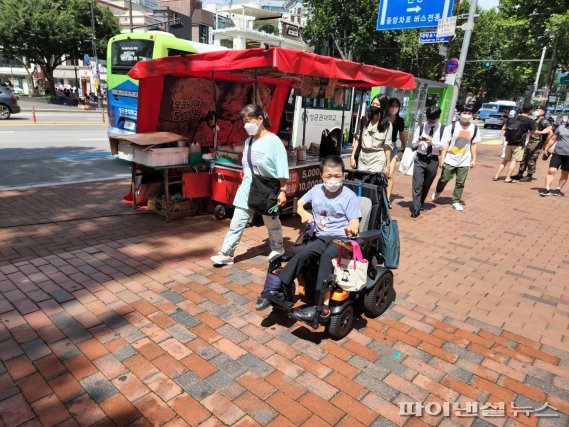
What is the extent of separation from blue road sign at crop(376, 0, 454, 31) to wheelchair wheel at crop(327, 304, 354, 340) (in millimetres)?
11012

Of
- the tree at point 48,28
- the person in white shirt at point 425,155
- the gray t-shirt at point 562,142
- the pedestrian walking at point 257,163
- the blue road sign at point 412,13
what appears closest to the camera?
the pedestrian walking at point 257,163

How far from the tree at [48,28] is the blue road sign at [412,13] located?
29776 mm

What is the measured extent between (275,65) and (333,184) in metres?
1.77

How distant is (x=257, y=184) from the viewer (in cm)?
426

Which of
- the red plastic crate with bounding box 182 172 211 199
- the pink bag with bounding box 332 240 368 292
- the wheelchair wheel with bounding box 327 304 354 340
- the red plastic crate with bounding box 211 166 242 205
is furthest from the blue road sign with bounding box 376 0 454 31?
the wheelchair wheel with bounding box 327 304 354 340

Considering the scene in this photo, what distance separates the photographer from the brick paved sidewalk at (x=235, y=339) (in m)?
2.54

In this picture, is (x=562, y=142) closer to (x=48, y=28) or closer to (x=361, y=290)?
(x=361, y=290)

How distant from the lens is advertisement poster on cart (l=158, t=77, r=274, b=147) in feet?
22.3

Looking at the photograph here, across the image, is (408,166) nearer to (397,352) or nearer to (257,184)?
(257,184)

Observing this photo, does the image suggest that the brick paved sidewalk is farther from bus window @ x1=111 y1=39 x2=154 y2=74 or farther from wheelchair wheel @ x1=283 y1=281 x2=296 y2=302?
bus window @ x1=111 y1=39 x2=154 y2=74

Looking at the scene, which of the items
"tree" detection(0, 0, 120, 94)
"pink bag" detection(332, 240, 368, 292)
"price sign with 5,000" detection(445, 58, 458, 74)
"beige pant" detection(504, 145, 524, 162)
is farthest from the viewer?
"tree" detection(0, 0, 120, 94)

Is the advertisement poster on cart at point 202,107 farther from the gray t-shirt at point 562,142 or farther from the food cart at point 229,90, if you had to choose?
the gray t-shirt at point 562,142

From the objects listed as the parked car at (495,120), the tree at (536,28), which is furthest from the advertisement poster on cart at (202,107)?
the parked car at (495,120)

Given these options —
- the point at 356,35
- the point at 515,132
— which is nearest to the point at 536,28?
the point at 356,35
